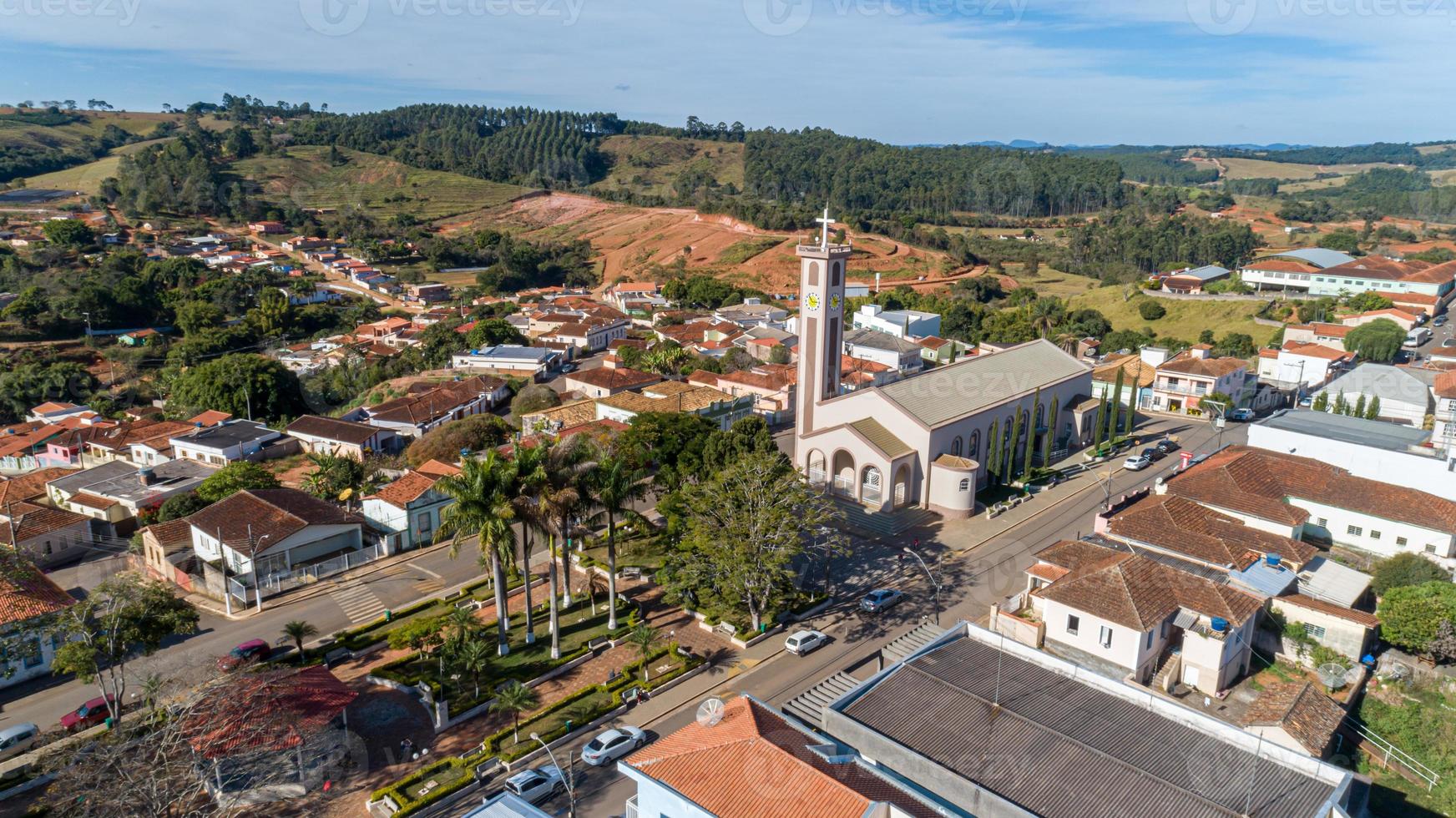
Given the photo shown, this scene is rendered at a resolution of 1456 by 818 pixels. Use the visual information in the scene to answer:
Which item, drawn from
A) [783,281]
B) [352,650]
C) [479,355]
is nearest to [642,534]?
[352,650]

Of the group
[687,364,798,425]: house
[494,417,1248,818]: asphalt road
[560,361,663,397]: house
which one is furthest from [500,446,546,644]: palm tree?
[560,361,663,397]: house

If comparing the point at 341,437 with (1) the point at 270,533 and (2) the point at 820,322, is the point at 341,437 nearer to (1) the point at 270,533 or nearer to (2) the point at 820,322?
(1) the point at 270,533

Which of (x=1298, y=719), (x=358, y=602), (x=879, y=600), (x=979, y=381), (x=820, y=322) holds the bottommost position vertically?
(x=358, y=602)

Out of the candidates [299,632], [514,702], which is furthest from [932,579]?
[299,632]

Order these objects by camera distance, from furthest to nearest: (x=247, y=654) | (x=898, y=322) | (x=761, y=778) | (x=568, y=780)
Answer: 1. (x=898, y=322)
2. (x=247, y=654)
3. (x=568, y=780)
4. (x=761, y=778)

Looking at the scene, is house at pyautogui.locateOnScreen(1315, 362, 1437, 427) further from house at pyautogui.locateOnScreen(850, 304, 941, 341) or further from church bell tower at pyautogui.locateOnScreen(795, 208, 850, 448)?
church bell tower at pyautogui.locateOnScreen(795, 208, 850, 448)

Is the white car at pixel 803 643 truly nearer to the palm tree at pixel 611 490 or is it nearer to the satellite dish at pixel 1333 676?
the palm tree at pixel 611 490
